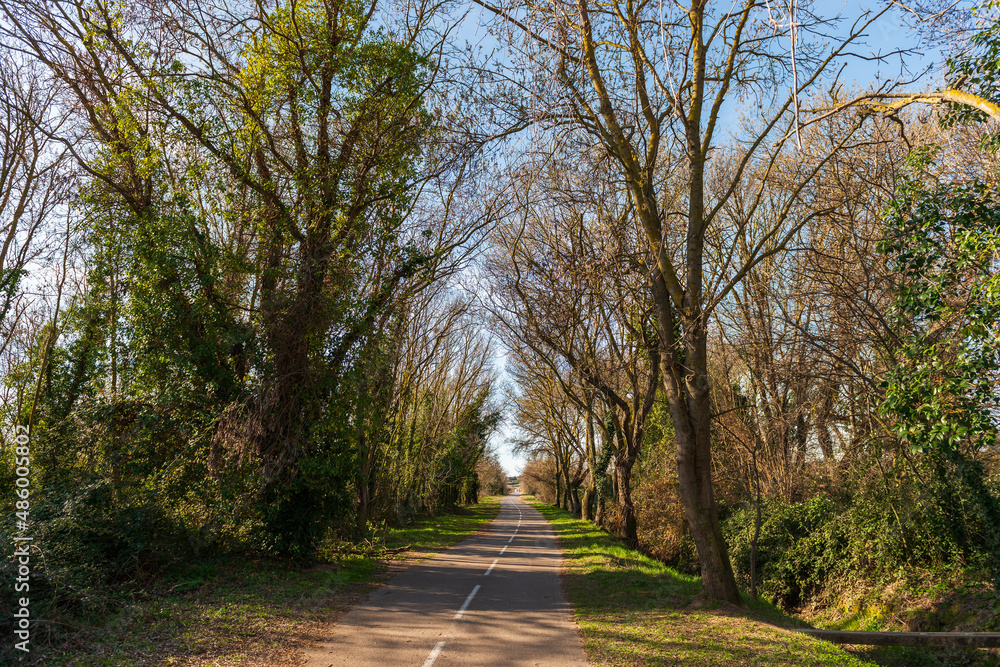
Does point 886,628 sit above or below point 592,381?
below

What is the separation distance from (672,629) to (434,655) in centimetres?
374

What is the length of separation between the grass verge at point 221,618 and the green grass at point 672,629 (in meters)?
4.13

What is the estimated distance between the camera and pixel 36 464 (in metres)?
10.7

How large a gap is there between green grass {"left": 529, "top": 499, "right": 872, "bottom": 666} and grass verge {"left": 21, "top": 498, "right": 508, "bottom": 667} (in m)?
4.13

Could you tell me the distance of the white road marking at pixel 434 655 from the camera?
6451 mm

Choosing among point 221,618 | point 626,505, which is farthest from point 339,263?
point 626,505

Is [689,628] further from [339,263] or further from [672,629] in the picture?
[339,263]

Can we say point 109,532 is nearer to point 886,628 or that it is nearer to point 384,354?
point 384,354

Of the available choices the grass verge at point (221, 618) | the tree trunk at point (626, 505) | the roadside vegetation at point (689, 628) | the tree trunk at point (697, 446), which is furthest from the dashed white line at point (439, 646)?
the tree trunk at point (626, 505)

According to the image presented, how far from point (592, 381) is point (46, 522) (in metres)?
13.2

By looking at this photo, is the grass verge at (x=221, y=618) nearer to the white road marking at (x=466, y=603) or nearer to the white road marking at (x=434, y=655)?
the white road marking at (x=434, y=655)

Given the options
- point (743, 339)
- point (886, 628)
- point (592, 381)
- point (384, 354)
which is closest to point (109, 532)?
point (384, 354)

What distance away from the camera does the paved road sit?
674cm

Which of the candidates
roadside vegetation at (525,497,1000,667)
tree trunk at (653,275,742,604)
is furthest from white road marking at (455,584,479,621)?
tree trunk at (653,275,742,604)
